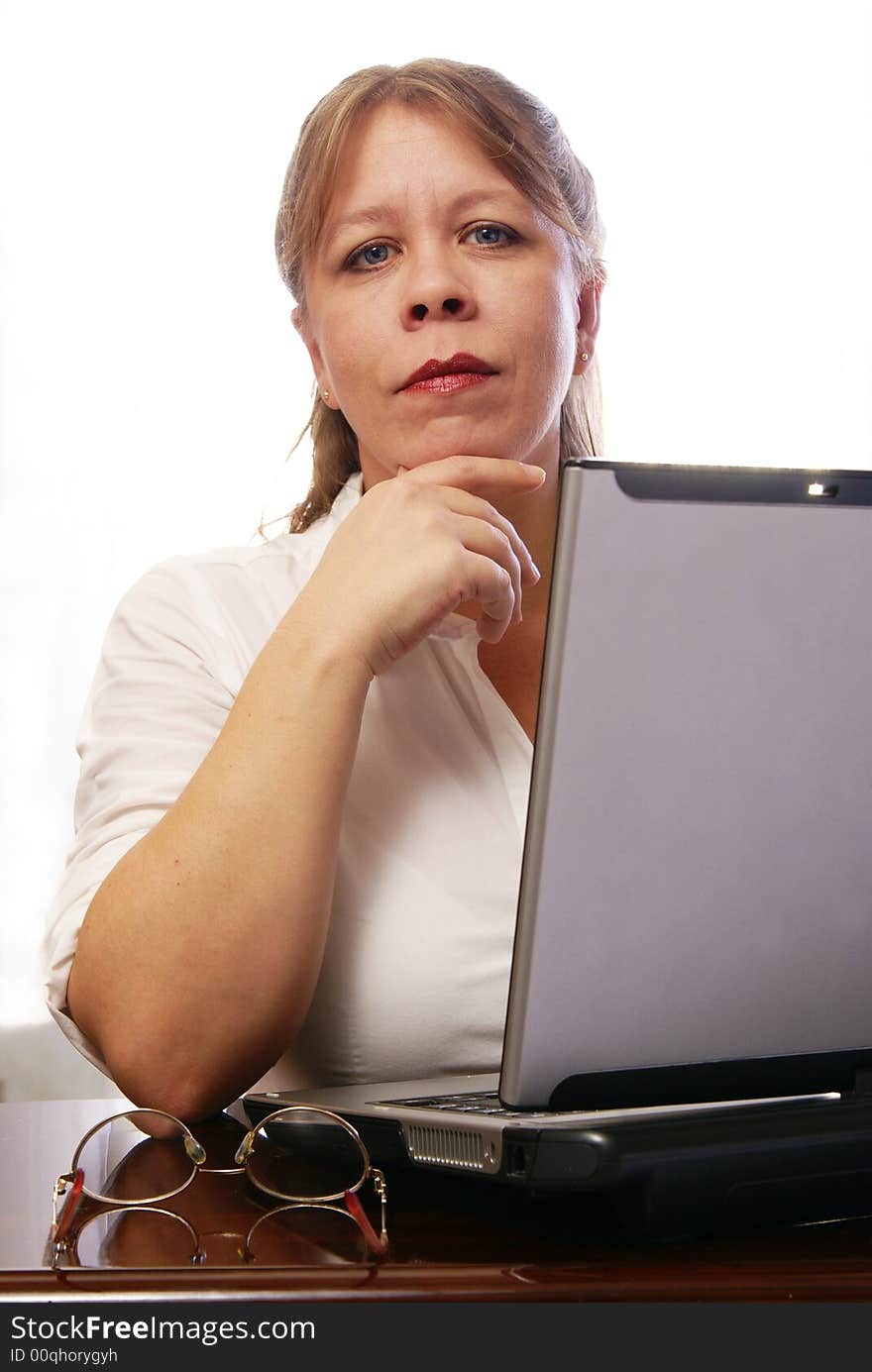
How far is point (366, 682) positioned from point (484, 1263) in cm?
44

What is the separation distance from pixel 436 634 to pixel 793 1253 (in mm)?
671

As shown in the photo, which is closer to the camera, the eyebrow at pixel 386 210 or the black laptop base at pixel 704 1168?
the black laptop base at pixel 704 1168

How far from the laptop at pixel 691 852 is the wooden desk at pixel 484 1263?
0.9 inches

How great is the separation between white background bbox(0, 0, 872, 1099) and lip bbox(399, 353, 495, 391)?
161 cm

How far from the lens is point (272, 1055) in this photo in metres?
0.95

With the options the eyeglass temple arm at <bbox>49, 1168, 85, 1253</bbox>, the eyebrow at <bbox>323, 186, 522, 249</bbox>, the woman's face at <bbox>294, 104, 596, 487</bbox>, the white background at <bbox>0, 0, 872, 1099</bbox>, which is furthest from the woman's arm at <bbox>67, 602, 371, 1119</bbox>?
the white background at <bbox>0, 0, 872, 1099</bbox>

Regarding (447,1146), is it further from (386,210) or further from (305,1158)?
(386,210)

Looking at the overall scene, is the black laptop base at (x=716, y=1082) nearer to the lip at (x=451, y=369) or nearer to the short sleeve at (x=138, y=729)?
the short sleeve at (x=138, y=729)

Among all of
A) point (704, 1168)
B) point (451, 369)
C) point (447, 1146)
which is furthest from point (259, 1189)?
point (451, 369)

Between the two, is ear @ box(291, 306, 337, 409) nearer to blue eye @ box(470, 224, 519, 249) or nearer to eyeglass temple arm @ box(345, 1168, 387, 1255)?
blue eye @ box(470, 224, 519, 249)

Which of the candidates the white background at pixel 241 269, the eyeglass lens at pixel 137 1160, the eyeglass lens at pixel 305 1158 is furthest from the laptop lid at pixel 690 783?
the white background at pixel 241 269

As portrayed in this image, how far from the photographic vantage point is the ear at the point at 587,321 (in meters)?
1.39

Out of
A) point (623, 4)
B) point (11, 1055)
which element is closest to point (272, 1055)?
point (11, 1055)

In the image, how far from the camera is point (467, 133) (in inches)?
48.3
